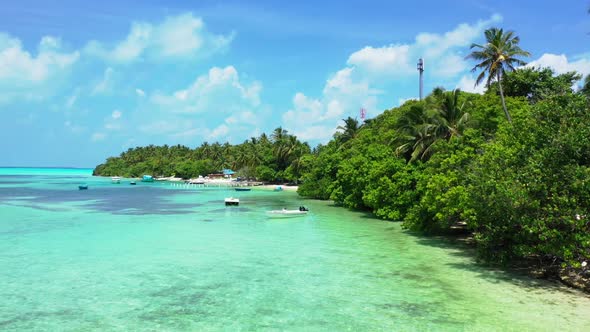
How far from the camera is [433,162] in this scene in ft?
85.6

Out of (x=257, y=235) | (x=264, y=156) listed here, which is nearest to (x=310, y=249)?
(x=257, y=235)

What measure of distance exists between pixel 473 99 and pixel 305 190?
28.9 m

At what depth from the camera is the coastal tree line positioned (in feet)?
46.5

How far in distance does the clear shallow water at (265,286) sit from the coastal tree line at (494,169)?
1887 millimetres

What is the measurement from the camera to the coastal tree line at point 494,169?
558 inches

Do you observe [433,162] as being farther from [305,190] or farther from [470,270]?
[305,190]

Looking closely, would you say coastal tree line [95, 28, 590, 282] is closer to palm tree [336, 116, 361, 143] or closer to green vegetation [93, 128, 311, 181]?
palm tree [336, 116, 361, 143]

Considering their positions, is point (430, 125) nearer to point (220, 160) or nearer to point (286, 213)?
point (286, 213)

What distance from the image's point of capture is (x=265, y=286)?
16312mm

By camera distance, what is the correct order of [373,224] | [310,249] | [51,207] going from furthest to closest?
1. [51,207]
2. [373,224]
3. [310,249]

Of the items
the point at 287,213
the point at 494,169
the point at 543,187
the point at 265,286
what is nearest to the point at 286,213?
the point at 287,213

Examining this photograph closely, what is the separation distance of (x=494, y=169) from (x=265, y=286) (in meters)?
10.3

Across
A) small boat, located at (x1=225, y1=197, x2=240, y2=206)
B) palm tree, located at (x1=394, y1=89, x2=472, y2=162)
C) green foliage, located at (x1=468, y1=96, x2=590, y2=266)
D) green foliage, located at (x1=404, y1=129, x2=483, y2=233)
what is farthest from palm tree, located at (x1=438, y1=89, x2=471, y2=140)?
small boat, located at (x1=225, y1=197, x2=240, y2=206)

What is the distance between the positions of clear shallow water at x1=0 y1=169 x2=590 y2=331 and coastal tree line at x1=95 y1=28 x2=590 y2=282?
1887 mm
